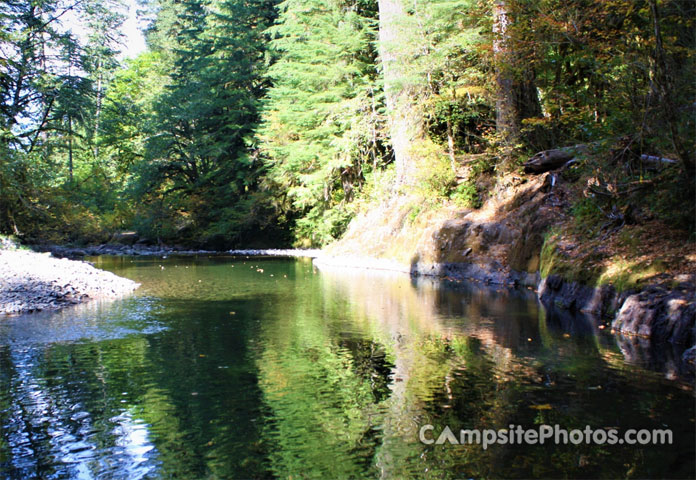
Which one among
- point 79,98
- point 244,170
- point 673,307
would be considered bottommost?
point 673,307

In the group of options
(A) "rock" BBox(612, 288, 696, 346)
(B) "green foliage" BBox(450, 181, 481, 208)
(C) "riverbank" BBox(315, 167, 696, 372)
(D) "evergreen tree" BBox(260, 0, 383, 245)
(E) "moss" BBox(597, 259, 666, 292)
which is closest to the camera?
(A) "rock" BBox(612, 288, 696, 346)

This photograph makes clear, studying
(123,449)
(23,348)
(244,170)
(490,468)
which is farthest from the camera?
(244,170)

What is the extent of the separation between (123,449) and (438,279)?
39.4 ft

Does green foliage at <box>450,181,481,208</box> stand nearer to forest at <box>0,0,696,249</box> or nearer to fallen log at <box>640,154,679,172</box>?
forest at <box>0,0,696,249</box>

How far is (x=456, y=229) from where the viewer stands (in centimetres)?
1652

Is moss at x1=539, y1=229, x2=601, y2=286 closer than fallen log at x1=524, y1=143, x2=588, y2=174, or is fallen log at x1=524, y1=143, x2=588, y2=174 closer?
moss at x1=539, y1=229, x2=601, y2=286

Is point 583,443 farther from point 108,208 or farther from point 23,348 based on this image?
point 108,208

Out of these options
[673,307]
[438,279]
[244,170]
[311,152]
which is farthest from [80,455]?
[244,170]

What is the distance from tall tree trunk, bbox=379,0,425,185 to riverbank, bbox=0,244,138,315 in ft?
33.4

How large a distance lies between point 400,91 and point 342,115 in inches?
181

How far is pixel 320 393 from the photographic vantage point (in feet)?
18.5

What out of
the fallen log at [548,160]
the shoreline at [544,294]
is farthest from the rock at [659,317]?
the fallen log at [548,160]

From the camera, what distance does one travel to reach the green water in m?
4.04

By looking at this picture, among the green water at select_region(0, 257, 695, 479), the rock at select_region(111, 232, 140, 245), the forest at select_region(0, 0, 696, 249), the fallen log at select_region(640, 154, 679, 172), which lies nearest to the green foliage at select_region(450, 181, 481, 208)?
the forest at select_region(0, 0, 696, 249)
